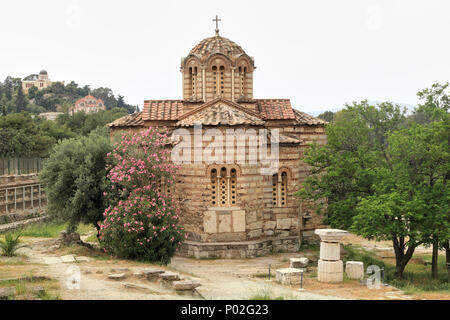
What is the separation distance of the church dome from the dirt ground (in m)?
9.35

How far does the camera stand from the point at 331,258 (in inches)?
526

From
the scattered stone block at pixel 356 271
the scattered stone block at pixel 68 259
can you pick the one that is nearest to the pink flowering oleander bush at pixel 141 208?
the scattered stone block at pixel 68 259

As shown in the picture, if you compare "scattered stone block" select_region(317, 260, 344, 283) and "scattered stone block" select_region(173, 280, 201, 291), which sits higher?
"scattered stone block" select_region(173, 280, 201, 291)

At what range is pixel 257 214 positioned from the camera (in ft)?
61.0

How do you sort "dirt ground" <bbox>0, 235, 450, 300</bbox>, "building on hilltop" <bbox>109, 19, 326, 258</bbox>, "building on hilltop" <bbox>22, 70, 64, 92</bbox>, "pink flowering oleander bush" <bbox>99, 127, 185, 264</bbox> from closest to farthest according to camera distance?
"dirt ground" <bbox>0, 235, 450, 300</bbox>, "pink flowering oleander bush" <bbox>99, 127, 185, 264</bbox>, "building on hilltop" <bbox>109, 19, 326, 258</bbox>, "building on hilltop" <bbox>22, 70, 64, 92</bbox>

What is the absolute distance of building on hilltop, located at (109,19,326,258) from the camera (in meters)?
18.0

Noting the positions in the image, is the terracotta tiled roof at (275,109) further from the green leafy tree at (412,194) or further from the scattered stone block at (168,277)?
the scattered stone block at (168,277)

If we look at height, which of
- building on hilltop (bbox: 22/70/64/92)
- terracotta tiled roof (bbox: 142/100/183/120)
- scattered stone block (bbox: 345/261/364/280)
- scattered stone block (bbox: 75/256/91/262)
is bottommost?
scattered stone block (bbox: 345/261/364/280)

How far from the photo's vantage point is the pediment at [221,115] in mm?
17906

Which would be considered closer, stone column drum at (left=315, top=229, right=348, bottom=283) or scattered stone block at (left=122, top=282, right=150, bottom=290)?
scattered stone block at (left=122, top=282, right=150, bottom=290)

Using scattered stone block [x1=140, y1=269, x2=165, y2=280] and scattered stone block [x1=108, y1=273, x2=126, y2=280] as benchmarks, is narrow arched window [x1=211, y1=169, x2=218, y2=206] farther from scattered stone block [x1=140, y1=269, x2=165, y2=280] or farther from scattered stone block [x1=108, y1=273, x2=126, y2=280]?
scattered stone block [x1=108, y1=273, x2=126, y2=280]

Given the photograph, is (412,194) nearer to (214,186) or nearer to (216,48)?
(214,186)

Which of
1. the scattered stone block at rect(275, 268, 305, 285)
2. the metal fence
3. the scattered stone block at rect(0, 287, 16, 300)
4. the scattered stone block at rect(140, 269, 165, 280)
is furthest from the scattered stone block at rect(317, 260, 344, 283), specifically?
the metal fence

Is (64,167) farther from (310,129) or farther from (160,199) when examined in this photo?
(310,129)
